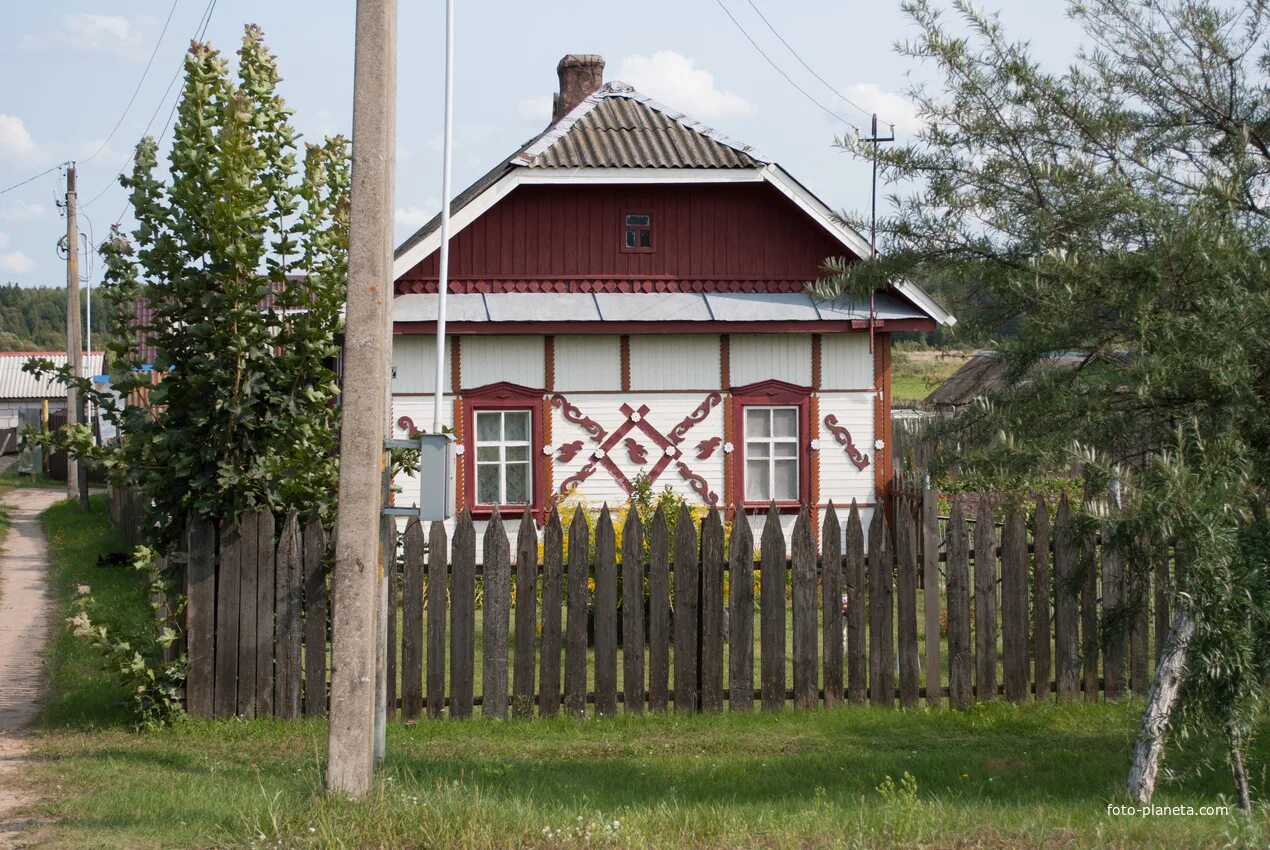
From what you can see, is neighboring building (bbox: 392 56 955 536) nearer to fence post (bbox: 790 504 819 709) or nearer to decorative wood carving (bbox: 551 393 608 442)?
decorative wood carving (bbox: 551 393 608 442)

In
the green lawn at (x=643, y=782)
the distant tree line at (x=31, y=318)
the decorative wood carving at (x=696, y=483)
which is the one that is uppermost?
the distant tree line at (x=31, y=318)

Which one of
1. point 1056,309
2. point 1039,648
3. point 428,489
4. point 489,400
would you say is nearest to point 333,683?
point 428,489

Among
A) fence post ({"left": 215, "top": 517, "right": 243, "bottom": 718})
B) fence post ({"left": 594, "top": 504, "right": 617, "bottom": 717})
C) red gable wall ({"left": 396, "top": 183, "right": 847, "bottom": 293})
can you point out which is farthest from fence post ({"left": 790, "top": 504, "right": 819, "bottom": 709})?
red gable wall ({"left": 396, "top": 183, "right": 847, "bottom": 293})

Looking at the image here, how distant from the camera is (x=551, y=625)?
9641mm

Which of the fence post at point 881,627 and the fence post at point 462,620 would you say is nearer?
the fence post at point 462,620

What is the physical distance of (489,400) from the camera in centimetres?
1730

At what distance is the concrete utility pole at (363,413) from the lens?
673 centimetres

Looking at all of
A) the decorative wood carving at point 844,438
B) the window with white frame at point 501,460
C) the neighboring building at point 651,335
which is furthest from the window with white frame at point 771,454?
the window with white frame at point 501,460

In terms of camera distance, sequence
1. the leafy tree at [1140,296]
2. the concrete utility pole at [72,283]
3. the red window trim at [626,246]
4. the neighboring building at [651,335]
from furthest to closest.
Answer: the concrete utility pole at [72,283], the red window trim at [626,246], the neighboring building at [651,335], the leafy tree at [1140,296]

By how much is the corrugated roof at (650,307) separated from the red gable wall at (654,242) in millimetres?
164

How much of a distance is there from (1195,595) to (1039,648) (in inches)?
160

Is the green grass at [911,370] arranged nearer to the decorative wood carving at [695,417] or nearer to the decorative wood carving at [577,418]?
the decorative wood carving at [695,417]

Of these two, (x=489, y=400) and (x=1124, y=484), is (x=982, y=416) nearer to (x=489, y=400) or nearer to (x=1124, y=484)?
(x=1124, y=484)

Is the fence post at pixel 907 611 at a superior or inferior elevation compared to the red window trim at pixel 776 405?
inferior
